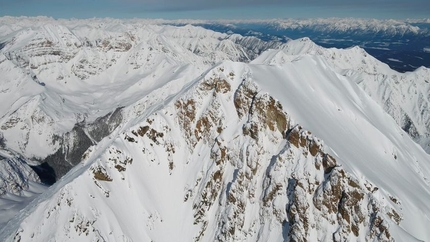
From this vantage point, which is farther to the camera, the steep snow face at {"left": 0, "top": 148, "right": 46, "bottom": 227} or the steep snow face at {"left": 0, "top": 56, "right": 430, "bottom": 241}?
the steep snow face at {"left": 0, "top": 148, "right": 46, "bottom": 227}

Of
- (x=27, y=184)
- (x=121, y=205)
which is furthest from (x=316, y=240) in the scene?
(x=27, y=184)

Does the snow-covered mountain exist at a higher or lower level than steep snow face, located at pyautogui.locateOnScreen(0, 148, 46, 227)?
higher

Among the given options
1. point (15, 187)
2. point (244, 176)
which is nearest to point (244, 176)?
point (244, 176)

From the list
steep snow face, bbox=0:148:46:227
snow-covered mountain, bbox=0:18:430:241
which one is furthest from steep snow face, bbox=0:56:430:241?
steep snow face, bbox=0:148:46:227

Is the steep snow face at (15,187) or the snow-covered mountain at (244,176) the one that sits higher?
the snow-covered mountain at (244,176)

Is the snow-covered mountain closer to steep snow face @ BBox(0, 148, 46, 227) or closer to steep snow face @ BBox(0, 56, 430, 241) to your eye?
steep snow face @ BBox(0, 56, 430, 241)

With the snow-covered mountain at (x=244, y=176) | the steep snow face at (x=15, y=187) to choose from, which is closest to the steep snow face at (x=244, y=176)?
the snow-covered mountain at (x=244, y=176)

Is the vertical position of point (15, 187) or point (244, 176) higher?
point (244, 176)

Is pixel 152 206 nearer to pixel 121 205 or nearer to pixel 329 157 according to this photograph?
pixel 121 205

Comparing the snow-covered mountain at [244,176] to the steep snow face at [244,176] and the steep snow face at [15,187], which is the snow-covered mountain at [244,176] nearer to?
the steep snow face at [244,176]

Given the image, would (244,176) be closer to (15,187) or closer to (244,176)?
(244,176)
